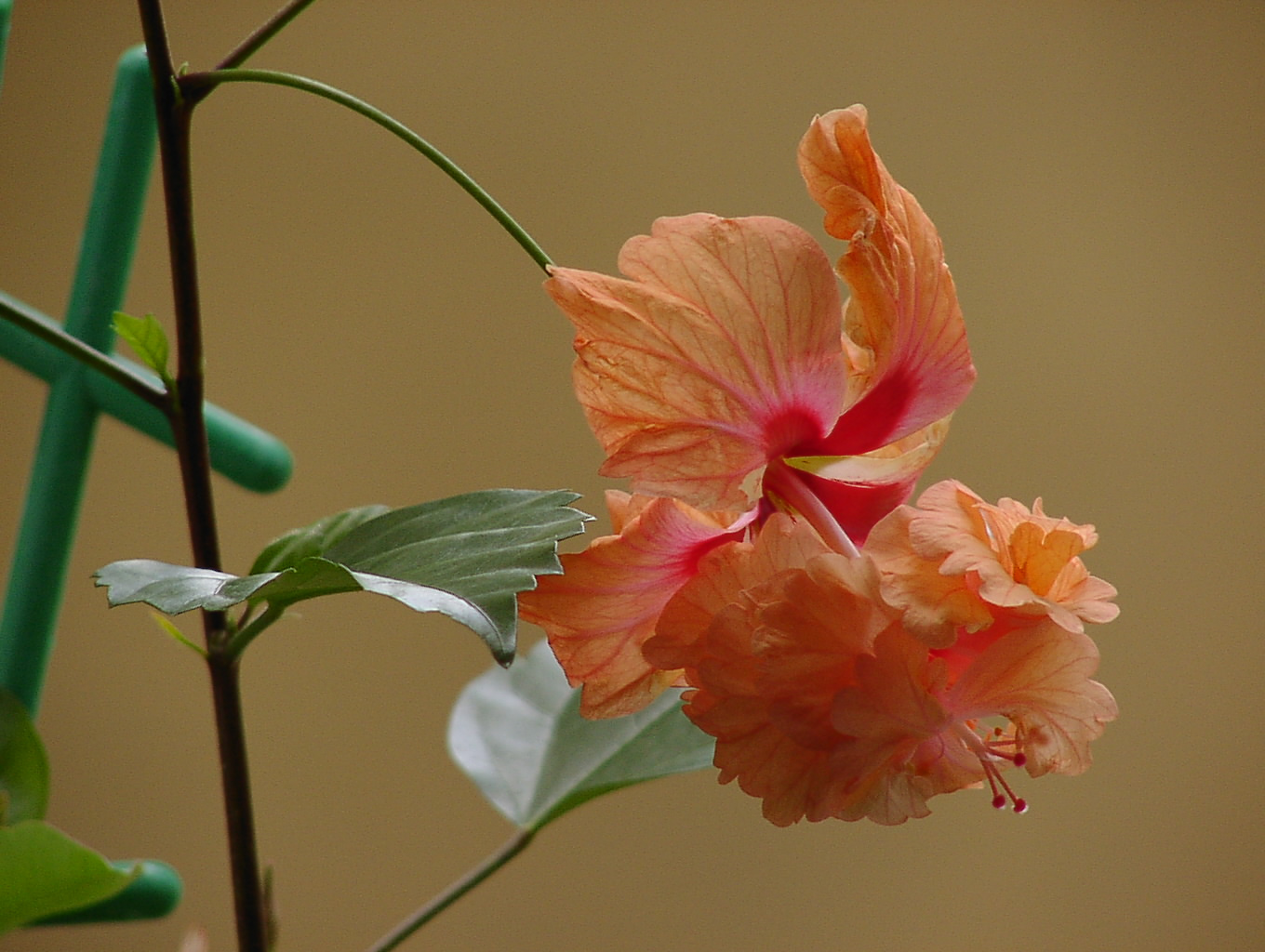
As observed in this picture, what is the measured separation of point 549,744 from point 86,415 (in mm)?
282

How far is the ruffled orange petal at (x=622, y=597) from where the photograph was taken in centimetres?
31

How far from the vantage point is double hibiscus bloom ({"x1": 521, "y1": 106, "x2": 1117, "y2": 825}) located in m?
0.28

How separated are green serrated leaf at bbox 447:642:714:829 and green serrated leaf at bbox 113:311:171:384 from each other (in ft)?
0.85

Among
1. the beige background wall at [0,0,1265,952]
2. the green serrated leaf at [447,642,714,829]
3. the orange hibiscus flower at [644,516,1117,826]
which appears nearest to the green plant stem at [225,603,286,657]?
the orange hibiscus flower at [644,516,1117,826]

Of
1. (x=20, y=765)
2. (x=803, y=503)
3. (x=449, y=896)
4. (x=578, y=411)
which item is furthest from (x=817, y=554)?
(x=578, y=411)

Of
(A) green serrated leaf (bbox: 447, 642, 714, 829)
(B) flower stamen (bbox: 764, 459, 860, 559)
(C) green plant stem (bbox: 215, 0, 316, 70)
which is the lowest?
(A) green serrated leaf (bbox: 447, 642, 714, 829)

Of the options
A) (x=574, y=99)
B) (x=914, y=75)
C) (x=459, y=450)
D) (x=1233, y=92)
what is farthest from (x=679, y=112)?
(x=1233, y=92)

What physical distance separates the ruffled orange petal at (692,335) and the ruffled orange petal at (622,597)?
2cm

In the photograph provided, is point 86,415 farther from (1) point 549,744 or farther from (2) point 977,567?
(2) point 977,567

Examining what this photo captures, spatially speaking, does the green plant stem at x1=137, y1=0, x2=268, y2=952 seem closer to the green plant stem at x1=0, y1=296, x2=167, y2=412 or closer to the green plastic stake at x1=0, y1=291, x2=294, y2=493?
the green plant stem at x1=0, y1=296, x2=167, y2=412

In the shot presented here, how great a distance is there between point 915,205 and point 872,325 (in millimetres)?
33

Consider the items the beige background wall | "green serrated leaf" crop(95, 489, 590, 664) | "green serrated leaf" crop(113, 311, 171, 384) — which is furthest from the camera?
the beige background wall

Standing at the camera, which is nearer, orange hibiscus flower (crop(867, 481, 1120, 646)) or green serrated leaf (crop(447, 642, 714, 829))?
orange hibiscus flower (crop(867, 481, 1120, 646))

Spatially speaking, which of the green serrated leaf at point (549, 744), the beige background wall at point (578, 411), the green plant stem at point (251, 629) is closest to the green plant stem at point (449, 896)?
the green serrated leaf at point (549, 744)
